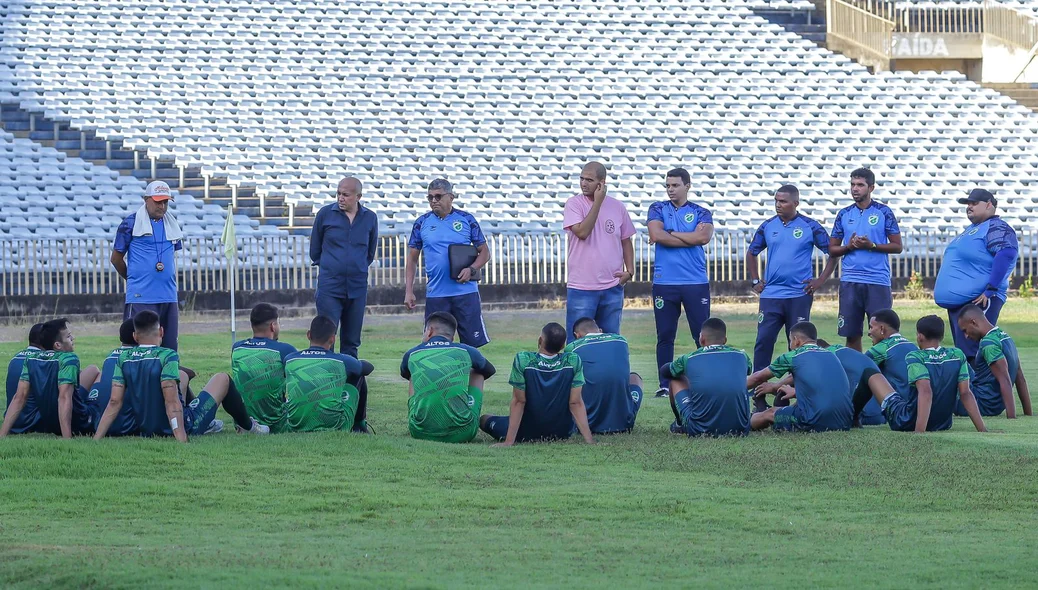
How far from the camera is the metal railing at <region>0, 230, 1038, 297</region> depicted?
22.1 meters

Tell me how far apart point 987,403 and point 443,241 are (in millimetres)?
4144

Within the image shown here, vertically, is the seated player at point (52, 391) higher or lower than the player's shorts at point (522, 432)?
higher

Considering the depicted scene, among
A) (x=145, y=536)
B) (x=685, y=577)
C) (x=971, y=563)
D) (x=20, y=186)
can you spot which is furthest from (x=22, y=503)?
(x=20, y=186)

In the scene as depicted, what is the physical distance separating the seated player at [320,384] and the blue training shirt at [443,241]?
6.67 ft

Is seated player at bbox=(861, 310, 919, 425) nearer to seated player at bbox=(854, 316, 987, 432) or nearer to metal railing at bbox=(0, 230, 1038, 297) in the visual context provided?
seated player at bbox=(854, 316, 987, 432)

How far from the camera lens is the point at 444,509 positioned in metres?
6.88

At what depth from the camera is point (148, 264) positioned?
1119cm

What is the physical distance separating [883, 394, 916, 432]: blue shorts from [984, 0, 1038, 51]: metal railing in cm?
2890

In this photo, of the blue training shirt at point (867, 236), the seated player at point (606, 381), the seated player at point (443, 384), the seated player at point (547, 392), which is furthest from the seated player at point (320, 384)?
the blue training shirt at point (867, 236)

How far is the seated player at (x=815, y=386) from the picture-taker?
361 inches

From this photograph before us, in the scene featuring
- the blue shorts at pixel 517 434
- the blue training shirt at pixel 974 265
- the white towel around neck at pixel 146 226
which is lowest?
the blue shorts at pixel 517 434

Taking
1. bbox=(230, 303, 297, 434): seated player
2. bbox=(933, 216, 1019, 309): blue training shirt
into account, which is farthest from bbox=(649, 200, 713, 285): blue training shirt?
bbox=(230, 303, 297, 434): seated player

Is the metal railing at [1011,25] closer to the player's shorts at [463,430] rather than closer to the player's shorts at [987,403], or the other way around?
the player's shorts at [987,403]

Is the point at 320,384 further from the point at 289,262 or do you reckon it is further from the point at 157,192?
the point at 289,262
